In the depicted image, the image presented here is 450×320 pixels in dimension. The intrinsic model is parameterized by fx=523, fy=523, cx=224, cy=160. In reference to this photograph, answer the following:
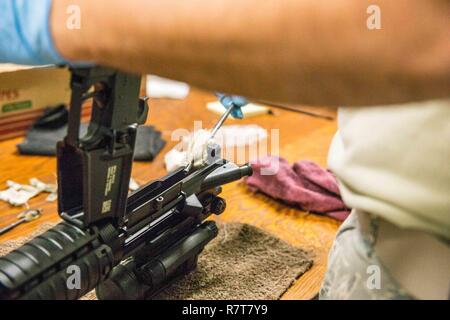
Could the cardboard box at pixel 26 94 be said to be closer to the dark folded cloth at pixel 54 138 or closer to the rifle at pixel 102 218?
the dark folded cloth at pixel 54 138

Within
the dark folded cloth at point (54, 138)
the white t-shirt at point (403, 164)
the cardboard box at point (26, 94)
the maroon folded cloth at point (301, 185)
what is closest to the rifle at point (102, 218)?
the white t-shirt at point (403, 164)

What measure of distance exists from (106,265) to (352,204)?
27 centimetres

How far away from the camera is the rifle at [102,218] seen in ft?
1.69

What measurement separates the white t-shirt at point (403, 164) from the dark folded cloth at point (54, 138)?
730 mm

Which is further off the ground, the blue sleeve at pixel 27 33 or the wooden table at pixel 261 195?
the blue sleeve at pixel 27 33

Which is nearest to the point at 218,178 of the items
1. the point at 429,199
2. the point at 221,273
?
the point at 221,273

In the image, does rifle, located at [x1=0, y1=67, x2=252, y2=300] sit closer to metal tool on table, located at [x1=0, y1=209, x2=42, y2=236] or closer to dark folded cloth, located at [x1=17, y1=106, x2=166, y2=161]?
metal tool on table, located at [x1=0, y1=209, x2=42, y2=236]

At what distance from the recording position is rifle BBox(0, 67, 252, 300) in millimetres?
514

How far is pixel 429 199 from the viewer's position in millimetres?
450

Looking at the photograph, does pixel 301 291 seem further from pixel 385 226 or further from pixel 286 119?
pixel 286 119

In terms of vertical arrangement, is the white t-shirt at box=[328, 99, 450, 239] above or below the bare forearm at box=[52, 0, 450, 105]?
below

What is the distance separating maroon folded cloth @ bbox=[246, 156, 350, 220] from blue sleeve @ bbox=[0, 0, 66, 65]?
66cm

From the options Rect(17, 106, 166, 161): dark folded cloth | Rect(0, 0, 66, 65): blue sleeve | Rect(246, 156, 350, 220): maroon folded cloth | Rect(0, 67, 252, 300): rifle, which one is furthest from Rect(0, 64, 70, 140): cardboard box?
Rect(0, 0, 66, 65): blue sleeve

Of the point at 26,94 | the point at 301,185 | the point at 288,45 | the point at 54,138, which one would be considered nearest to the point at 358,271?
the point at 288,45
